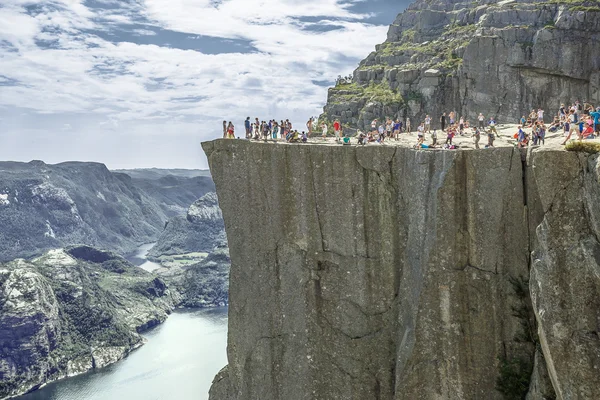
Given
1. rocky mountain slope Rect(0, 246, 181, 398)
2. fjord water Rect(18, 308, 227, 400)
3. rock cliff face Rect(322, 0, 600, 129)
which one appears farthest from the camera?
rocky mountain slope Rect(0, 246, 181, 398)

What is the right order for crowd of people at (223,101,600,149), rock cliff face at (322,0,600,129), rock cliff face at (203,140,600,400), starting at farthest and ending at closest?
rock cliff face at (322,0,600,129)
crowd of people at (223,101,600,149)
rock cliff face at (203,140,600,400)

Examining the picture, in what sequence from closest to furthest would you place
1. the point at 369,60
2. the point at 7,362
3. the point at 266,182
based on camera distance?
the point at 266,182
the point at 369,60
the point at 7,362

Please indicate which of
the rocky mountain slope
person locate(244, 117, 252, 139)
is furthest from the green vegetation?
the rocky mountain slope

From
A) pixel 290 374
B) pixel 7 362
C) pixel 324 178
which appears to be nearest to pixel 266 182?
pixel 324 178

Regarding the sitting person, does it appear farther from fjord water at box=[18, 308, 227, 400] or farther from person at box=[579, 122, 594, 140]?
fjord water at box=[18, 308, 227, 400]

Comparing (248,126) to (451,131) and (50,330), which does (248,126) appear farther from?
(50,330)

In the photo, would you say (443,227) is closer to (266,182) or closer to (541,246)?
(541,246)

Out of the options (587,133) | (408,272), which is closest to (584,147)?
(587,133)
